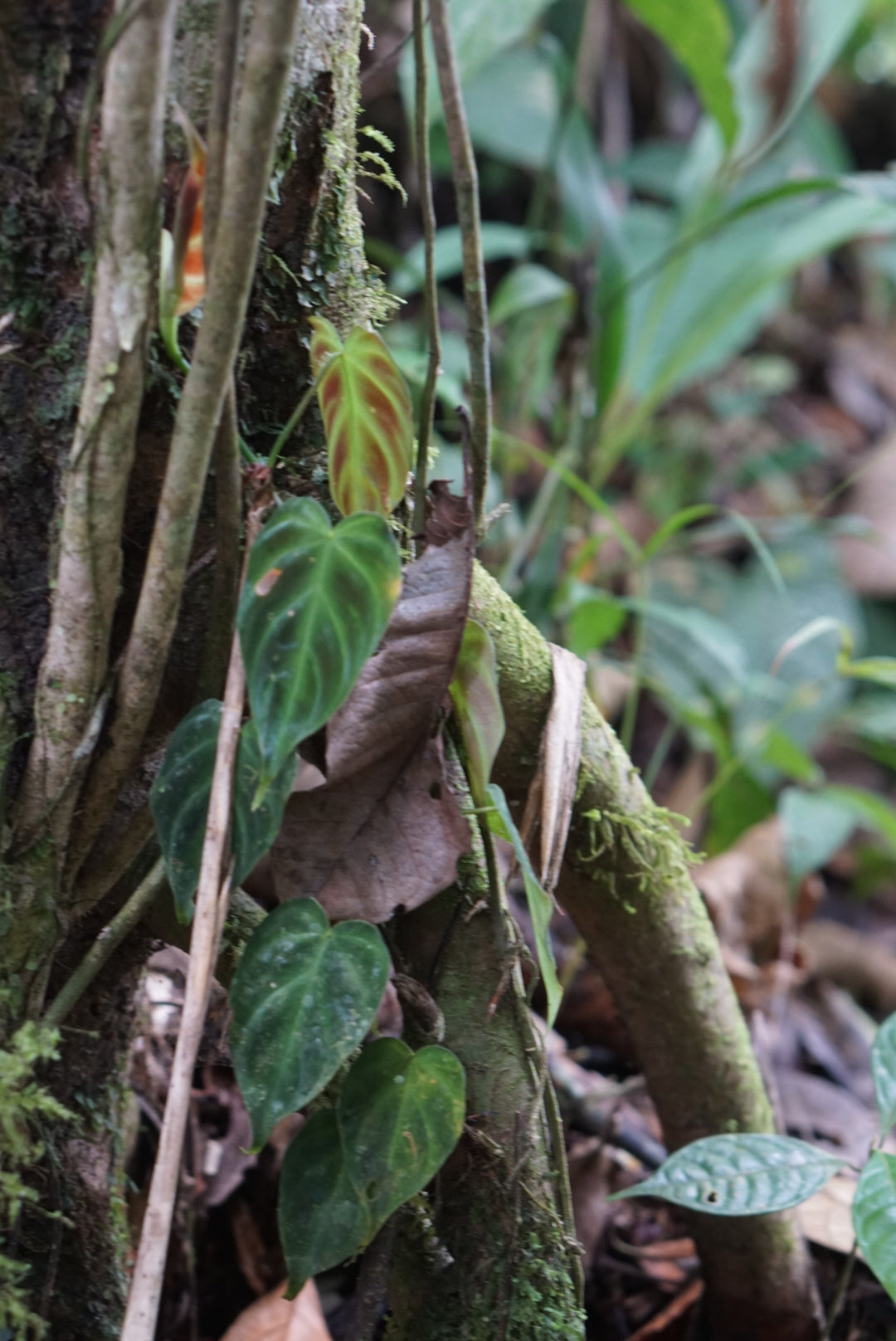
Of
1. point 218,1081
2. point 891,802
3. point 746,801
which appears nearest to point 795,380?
point 891,802

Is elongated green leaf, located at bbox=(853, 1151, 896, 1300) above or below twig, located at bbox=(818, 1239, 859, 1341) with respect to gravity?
above

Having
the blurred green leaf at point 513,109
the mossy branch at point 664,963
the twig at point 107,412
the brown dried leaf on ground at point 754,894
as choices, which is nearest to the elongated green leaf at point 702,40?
the blurred green leaf at point 513,109

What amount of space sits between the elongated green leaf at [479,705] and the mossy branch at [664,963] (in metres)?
0.10

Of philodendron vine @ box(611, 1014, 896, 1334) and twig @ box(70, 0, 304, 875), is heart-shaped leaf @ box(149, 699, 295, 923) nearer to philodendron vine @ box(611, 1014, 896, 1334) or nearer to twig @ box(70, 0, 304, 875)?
twig @ box(70, 0, 304, 875)

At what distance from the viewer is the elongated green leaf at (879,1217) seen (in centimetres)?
67

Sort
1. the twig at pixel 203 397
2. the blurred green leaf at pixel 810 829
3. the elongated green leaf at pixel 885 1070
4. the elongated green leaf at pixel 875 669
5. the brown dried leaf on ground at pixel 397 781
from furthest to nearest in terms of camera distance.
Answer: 1. the blurred green leaf at pixel 810 829
2. the elongated green leaf at pixel 875 669
3. the elongated green leaf at pixel 885 1070
4. the brown dried leaf on ground at pixel 397 781
5. the twig at pixel 203 397

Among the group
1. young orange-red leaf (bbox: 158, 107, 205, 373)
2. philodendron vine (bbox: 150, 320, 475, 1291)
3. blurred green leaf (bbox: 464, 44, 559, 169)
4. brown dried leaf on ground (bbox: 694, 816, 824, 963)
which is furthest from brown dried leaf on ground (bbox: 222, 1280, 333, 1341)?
blurred green leaf (bbox: 464, 44, 559, 169)

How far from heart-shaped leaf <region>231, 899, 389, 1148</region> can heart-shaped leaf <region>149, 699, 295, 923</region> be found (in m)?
0.04

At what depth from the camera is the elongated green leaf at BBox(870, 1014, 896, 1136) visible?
78 cm

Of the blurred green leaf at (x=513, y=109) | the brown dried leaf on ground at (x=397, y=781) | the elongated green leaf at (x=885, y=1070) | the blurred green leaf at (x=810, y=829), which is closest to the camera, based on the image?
the brown dried leaf on ground at (x=397, y=781)

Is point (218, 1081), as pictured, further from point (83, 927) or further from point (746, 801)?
point (746, 801)

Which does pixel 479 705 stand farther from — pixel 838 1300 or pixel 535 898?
pixel 838 1300

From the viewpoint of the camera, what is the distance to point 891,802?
282 cm

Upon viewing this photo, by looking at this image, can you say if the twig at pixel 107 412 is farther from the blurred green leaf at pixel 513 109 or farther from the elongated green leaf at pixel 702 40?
the blurred green leaf at pixel 513 109
